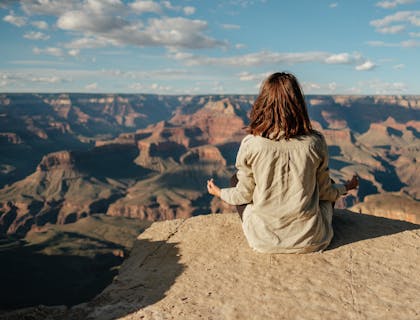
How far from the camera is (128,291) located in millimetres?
6531

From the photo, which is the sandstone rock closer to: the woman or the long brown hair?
the woman

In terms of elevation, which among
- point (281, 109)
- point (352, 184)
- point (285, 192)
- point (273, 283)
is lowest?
point (273, 283)

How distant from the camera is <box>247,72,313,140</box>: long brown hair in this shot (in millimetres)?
5250

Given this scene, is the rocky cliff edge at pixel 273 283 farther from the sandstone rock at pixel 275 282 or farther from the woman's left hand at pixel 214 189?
the woman's left hand at pixel 214 189

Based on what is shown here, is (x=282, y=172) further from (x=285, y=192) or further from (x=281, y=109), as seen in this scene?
(x=281, y=109)

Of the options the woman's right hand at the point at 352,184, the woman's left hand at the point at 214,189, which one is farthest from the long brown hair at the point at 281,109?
the woman's right hand at the point at 352,184

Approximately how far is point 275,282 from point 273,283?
42 millimetres

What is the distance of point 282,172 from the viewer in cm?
550

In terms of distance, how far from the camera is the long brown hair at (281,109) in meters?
5.25

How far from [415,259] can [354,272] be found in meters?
1.50

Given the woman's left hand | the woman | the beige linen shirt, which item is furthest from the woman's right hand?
the woman's left hand

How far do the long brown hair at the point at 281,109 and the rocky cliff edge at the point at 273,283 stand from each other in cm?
224

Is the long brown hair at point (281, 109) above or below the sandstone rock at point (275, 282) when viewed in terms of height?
above

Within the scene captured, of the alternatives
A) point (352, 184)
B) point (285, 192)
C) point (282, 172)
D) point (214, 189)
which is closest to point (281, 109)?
point (282, 172)
